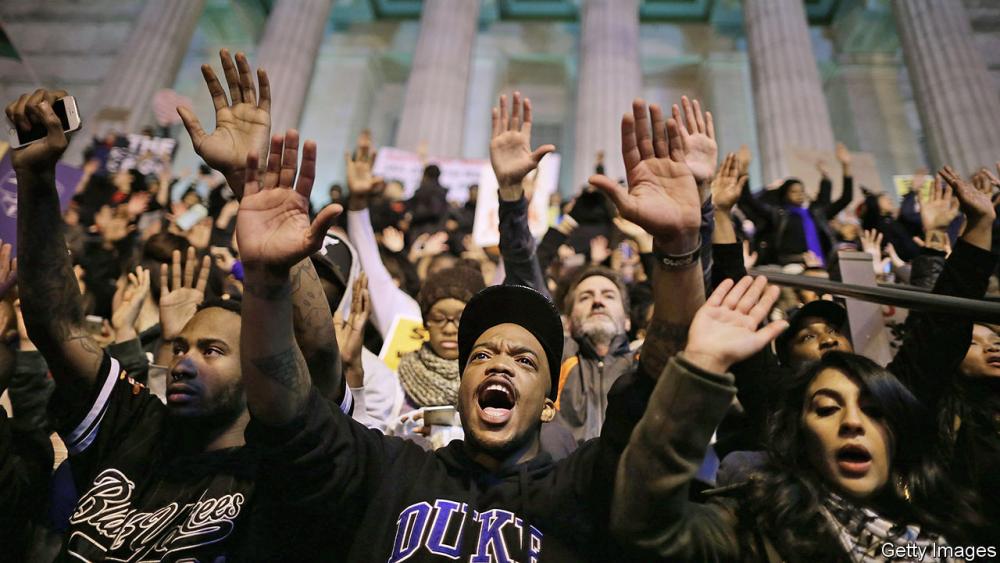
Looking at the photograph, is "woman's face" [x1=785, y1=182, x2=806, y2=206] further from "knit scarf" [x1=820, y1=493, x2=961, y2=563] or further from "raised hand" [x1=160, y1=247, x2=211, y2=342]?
"raised hand" [x1=160, y1=247, x2=211, y2=342]

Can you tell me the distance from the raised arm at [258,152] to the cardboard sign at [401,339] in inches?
68.4

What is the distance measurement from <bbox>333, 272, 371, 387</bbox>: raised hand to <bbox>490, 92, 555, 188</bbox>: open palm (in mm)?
938

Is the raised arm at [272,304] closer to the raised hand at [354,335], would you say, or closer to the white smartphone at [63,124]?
the raised hand at [354,335]

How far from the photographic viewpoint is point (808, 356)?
3057mm

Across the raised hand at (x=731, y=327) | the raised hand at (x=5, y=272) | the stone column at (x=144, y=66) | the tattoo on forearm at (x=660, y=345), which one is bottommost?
the raised hand at (x=5, y=272)

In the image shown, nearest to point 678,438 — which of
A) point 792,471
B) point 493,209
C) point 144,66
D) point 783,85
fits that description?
point 792,471

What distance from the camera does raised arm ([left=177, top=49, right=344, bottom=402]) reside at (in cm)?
203

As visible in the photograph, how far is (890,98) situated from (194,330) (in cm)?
2288

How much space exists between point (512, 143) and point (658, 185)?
4.27 ft

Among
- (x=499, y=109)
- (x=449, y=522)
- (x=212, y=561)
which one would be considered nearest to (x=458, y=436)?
(x=449, y=522)

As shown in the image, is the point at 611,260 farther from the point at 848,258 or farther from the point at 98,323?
the point at 98,323

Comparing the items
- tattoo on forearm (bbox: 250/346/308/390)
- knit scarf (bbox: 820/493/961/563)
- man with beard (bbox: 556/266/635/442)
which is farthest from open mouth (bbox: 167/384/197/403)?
knit scarf (bbox: 820/493/961/563)

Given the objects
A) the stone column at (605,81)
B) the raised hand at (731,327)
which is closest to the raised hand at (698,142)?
the raised hand at (731,327)

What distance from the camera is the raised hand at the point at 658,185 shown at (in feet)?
5.90
